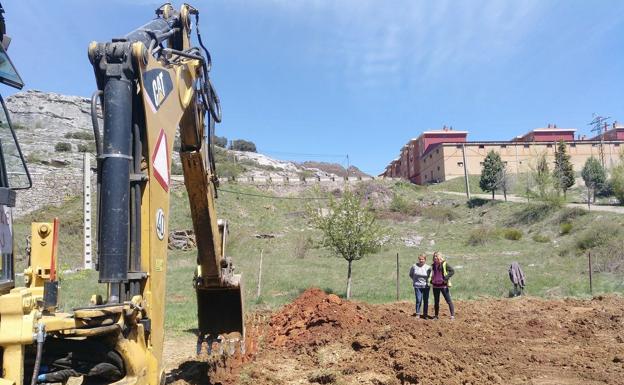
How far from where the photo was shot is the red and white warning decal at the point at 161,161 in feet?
12.0

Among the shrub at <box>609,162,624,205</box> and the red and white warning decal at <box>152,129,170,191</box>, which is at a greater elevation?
the shrub at <box>609,162,624,205</box>

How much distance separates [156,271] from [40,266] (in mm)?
1669

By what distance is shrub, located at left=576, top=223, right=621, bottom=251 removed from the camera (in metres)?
24.4

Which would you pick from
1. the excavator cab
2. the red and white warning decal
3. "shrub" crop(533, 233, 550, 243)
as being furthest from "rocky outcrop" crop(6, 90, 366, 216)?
"shrub" crop(533, 233, 550, 243)

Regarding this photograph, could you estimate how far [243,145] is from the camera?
354 feet

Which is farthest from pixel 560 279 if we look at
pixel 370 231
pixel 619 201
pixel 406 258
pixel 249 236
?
pixel 619 201

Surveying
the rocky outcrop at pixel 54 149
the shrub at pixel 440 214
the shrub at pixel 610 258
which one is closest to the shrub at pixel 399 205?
the shrub at pixel 440 214

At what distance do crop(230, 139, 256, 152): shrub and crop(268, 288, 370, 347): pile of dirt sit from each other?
9672cm

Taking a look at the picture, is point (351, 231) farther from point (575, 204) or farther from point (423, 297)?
point (575, 204)

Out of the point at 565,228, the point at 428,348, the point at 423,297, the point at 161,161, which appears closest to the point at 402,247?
the point at 565,228

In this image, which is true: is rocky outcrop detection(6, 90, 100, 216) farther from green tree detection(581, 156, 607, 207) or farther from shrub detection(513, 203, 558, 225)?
green tree detection(581, 156, 607, 207)

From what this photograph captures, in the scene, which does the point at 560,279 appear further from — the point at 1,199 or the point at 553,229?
the point at 1,199

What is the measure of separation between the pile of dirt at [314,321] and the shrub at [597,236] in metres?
18.1

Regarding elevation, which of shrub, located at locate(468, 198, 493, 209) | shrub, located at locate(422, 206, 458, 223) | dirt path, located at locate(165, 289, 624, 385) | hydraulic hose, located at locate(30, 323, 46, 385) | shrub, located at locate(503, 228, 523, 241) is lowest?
dirt path, located at locate(165, 289, 624, 385)
